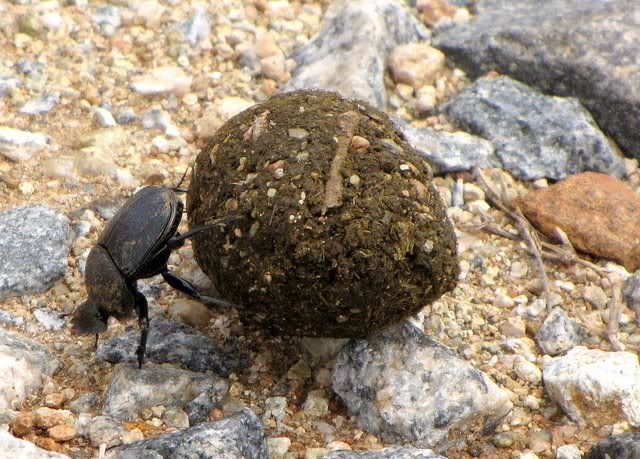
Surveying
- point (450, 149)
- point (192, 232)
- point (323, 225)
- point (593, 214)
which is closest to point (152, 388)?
point (192, 232)

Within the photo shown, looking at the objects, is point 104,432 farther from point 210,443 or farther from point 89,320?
point 89,320

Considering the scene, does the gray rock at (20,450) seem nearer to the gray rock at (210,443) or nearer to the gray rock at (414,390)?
the gray rock at (210,443)

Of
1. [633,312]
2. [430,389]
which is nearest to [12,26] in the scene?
[430,389]

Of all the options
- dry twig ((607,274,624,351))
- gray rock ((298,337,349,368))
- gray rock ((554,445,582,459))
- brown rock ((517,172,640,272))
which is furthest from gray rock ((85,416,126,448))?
brown rock ((517,172,640,272))

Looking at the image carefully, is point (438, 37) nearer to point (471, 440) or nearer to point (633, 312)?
point (633, 312)

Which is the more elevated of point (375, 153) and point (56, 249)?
point (375, 153)

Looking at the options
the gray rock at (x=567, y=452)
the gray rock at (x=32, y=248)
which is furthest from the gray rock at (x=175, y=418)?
the gray rock at (x=567, y=452)
